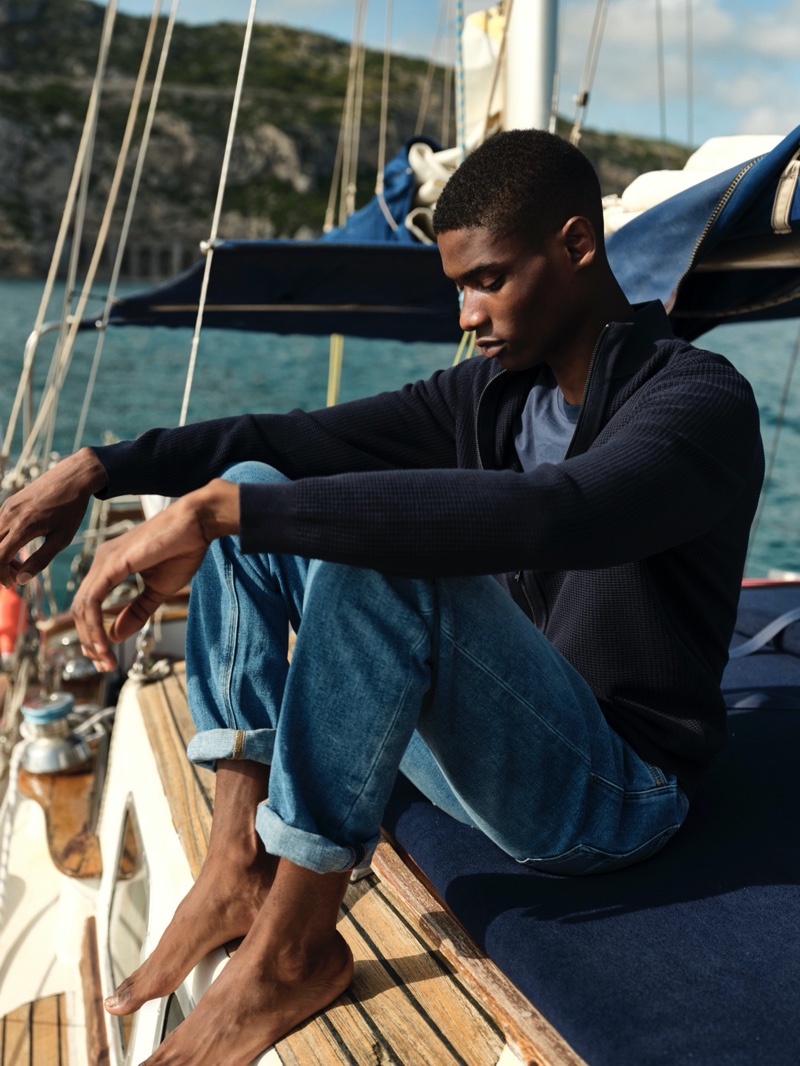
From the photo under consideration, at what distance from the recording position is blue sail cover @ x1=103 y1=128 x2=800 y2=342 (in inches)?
80.3

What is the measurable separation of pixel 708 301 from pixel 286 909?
2.05 metres

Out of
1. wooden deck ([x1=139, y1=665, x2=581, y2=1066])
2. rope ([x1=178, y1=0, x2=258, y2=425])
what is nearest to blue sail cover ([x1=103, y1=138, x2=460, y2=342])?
rope ([x1=178, y1=0, x2=258, y2=425])

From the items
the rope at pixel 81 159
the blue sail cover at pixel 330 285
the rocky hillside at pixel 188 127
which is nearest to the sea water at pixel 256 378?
the blue sail cover at pixel 330 285

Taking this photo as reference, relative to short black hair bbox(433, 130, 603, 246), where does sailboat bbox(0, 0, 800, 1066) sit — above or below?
below

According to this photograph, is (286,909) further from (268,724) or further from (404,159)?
(404,159)

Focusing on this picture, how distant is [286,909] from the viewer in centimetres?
118

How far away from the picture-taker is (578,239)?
4.85 ft

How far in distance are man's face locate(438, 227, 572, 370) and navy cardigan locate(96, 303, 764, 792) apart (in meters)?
0.11

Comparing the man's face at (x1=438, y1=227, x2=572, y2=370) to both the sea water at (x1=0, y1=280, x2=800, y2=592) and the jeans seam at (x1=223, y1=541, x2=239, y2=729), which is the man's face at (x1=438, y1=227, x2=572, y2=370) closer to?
the jeans seam at (x1=223, y1=541, x2=239, y2=729)

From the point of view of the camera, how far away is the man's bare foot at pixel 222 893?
1.34m

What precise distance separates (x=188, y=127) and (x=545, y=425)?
260 feet

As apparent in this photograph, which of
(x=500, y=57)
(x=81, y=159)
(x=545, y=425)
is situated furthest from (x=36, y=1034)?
(x=500, y=57)

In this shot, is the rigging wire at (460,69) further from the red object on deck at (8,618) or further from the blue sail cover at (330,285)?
the red object on deck at (8,618)

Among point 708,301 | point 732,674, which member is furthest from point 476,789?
point 708,301
